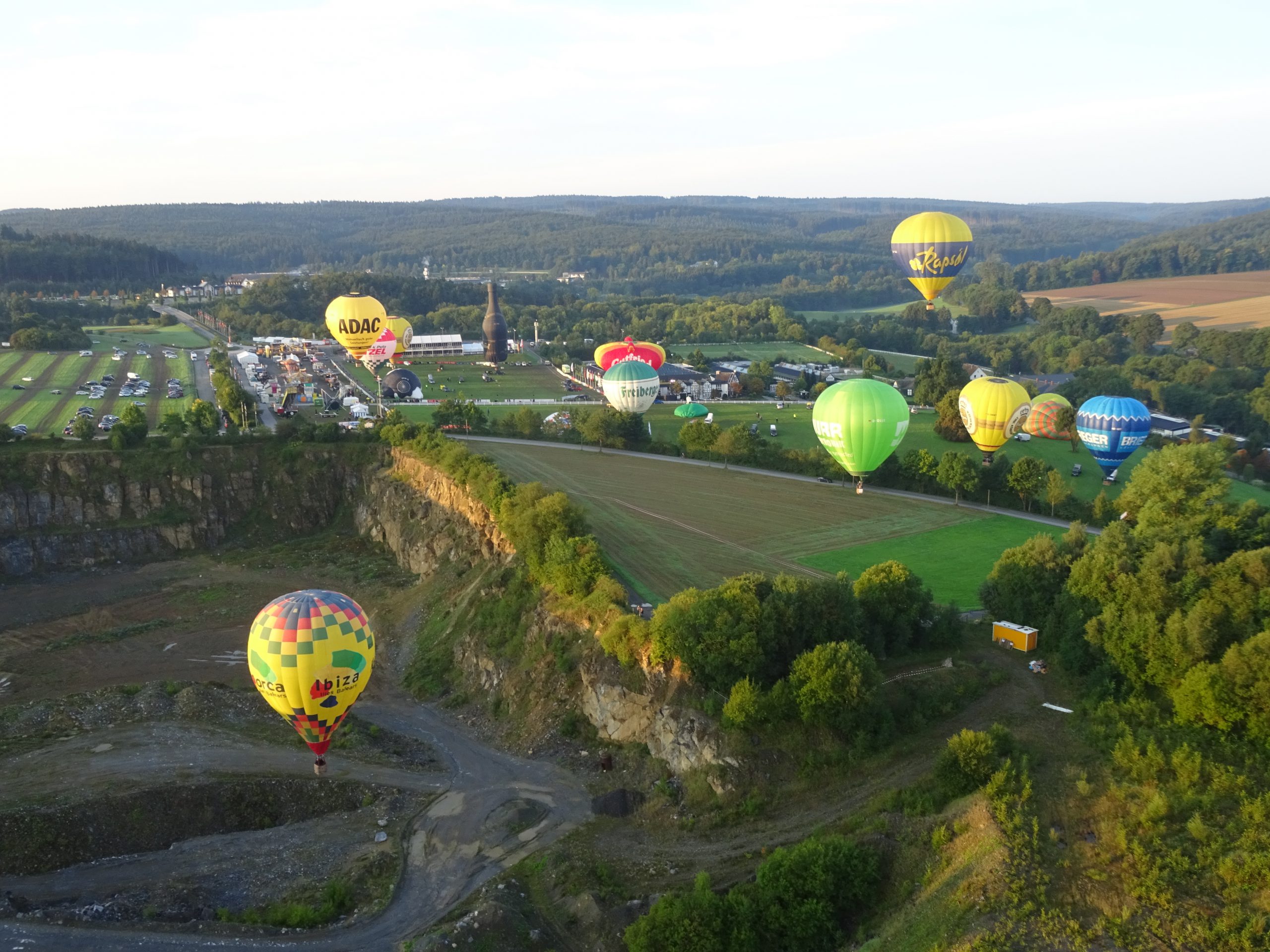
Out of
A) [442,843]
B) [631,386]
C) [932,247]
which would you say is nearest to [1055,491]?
[932,247]

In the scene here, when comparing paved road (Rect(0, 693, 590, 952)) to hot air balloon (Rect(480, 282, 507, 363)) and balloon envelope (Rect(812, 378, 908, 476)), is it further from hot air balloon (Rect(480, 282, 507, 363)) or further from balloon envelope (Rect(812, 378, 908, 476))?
hot air balloon (Rect(480, 282, 507, 363))

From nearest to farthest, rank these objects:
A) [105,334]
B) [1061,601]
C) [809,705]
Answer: [809,705]
[1061,601]
[105,334]

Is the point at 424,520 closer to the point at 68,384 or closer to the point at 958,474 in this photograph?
the point at 958,474

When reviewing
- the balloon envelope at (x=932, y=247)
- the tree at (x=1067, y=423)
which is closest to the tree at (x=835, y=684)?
the balloon envelope at (x=932, y=247)

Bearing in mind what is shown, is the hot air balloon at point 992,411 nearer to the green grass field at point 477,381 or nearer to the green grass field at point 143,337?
the green grass field at point 477,381

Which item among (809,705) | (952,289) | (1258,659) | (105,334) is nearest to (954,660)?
(809,705)

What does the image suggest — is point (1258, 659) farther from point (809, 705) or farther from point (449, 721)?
point (449, 721)
